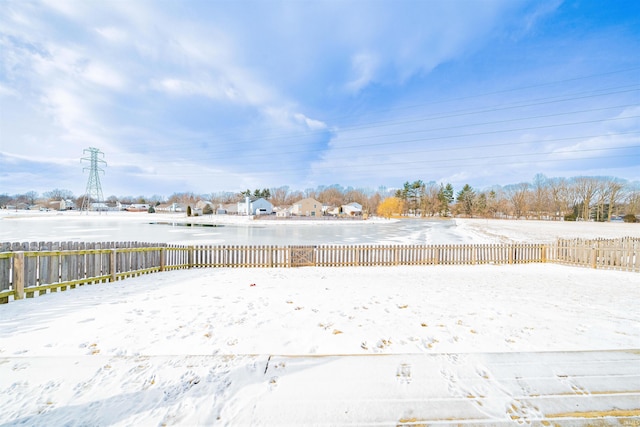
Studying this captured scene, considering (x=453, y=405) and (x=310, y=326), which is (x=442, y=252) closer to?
(x=310, y=326)

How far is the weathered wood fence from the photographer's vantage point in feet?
21.7

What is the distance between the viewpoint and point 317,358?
3.67m

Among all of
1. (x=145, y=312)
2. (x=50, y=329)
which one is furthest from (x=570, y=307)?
(x=50, y=329)

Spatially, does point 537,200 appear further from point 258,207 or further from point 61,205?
point 61,205

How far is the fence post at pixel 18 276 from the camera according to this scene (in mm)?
6180

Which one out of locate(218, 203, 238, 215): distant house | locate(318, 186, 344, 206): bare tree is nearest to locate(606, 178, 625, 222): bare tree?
locate(318, 186, 344, 206): bare tree

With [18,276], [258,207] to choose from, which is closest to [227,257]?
[18,276]

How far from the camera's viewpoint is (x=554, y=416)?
2.71 m

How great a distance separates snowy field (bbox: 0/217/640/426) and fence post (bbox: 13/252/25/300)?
39cm

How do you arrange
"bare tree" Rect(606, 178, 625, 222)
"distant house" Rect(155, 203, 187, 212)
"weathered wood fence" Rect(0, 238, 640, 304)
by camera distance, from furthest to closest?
A: "distant house" Rect(155, 203, 187, 212) → "bare tree" Rect(606, 178, 625, 222) → "weathered wood fence" Rect(0, 238, 640, 304)

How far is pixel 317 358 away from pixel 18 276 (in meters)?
7.72

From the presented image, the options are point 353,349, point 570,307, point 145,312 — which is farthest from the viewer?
point 570,307

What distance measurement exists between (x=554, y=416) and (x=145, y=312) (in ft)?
22.6

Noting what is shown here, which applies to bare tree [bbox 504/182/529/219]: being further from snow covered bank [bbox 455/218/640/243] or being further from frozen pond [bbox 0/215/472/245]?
frozen pond [bbox 0/215/472/245]
